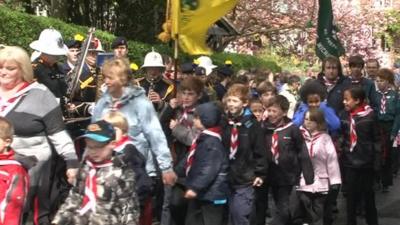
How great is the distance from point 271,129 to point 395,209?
9.78 feet

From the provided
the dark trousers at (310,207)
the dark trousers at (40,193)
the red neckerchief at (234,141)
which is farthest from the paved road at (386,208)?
the dark trousers at (40,193)

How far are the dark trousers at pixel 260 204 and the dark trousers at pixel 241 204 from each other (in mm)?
786

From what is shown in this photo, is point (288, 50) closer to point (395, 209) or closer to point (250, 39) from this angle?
point (250, 39)

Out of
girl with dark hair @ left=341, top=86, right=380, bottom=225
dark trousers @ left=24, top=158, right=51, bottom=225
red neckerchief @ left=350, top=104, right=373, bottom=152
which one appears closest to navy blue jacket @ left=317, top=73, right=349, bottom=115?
girl with dark hair @ left=341, top=86, right=380, bottom=225

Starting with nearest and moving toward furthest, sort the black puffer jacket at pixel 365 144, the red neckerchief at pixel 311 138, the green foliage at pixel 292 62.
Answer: the red neckerchief at pixel 311 138 < the black puffer jacket at pixel 365 144 < the green foliage at pixel 292 62

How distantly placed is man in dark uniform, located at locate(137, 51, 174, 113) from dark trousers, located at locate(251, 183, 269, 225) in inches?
61.6

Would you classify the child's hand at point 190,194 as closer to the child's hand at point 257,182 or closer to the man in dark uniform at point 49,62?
the child's hand at point 257,182

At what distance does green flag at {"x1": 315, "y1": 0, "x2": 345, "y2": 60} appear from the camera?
12.2 m

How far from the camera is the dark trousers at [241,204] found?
24.1ft

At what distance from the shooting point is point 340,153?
28.9 feet

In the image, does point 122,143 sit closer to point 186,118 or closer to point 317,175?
point 186,118

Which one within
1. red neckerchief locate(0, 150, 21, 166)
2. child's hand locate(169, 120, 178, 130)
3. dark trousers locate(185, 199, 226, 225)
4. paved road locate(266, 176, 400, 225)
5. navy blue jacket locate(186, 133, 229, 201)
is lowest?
paved road locate(266, 176, 400, 225)

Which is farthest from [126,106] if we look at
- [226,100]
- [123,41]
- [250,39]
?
[250,39]

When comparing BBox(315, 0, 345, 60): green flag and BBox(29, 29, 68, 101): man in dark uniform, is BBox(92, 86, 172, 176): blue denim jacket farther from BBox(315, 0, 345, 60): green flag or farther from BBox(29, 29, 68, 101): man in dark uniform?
BBox(315, 0, 345, 60): green flag
